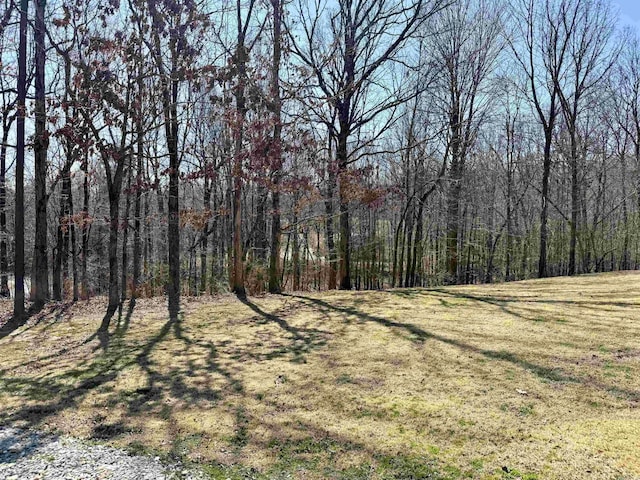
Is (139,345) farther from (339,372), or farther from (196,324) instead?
(339,372)

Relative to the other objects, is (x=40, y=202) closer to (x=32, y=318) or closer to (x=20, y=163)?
(x=20, y=163)

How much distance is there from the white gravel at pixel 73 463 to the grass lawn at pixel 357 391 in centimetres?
12

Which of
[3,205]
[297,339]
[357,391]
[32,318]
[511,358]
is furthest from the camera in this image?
[3,205]

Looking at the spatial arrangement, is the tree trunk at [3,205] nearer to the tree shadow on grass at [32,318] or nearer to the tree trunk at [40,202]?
the tree trunk at [40,202]

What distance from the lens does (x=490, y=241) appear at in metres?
19.8

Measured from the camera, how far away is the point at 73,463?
8.10 ft

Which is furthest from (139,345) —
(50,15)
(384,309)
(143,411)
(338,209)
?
(338,209)

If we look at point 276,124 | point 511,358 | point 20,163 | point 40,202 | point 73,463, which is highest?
point 276,124

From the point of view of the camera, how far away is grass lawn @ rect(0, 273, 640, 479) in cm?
243

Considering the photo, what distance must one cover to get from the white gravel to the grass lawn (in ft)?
0.39

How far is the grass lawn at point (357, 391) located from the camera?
243 cm

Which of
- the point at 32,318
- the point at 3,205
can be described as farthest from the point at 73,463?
the point at 3,205

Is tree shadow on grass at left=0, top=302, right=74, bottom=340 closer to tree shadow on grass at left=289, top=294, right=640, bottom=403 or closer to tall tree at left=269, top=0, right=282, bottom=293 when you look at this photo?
tall tree at left=269, top=0, right=282, bottom=293

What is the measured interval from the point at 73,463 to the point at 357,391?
1921 millimetres
